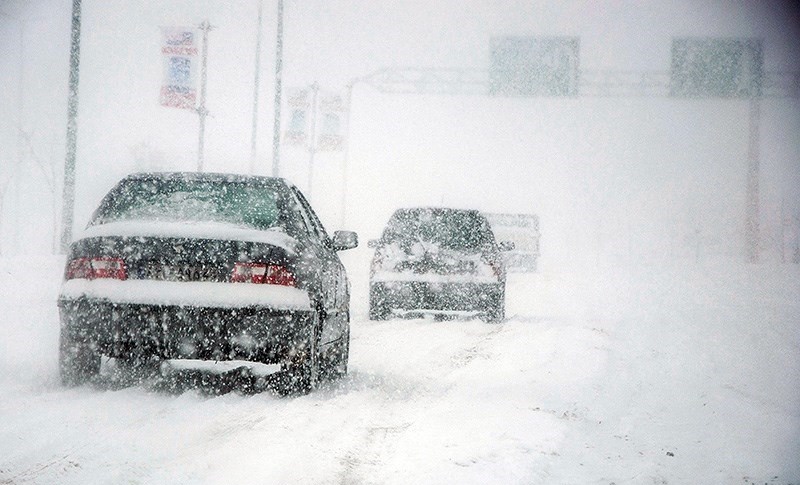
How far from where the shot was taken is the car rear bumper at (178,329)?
18.7ft

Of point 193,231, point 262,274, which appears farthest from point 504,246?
point 193,231

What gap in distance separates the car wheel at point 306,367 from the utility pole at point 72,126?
975 cm

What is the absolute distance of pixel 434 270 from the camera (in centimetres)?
1239

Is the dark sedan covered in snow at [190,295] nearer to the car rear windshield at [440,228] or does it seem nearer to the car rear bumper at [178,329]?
the car rear bumper at [178,329]

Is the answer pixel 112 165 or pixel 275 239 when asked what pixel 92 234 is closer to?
pixel 275 239

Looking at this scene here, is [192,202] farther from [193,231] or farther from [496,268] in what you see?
[496,268]

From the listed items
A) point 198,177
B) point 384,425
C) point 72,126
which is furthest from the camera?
point 72,126

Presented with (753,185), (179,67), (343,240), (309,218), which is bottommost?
(343,240)

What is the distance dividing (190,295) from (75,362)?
1071 millimetres

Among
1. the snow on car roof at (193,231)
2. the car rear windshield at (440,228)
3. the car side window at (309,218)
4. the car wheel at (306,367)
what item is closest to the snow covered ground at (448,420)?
the car wheel at (306,367)

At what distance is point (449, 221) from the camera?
1315 centimetres

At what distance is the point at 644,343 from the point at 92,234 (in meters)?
6.79

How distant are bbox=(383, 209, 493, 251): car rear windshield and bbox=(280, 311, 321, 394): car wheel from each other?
6.35 m

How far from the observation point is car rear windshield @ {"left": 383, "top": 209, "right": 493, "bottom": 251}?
1288 centimetres
